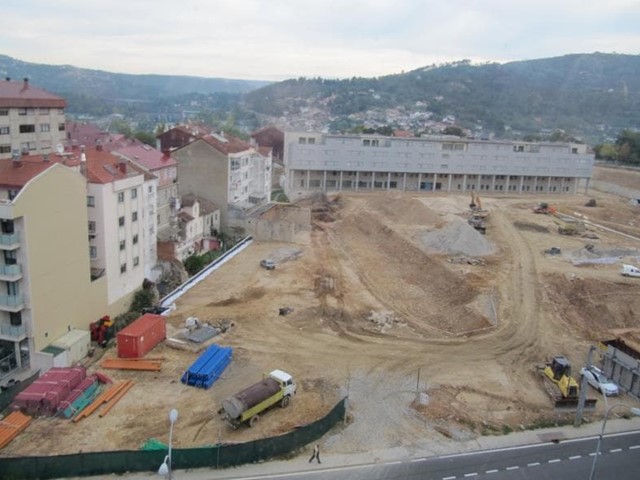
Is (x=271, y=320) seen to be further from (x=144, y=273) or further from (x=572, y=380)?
(x=572, y=380)

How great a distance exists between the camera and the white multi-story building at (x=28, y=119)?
54.9m

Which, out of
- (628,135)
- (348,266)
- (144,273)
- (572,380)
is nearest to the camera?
(572,380)

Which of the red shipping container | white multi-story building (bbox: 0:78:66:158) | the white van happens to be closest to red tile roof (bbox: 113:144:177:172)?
white multi-story building (bbox: 0:78:66:158)

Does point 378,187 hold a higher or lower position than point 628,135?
lower

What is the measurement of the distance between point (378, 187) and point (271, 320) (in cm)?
5644

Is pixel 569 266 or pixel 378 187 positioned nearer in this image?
pixel 569 266

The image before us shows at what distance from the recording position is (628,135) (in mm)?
122625

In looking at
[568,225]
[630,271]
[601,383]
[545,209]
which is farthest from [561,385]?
[545,209]

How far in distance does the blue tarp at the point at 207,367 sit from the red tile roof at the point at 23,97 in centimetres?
3771

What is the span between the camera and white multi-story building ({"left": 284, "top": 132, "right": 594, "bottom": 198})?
86312mm

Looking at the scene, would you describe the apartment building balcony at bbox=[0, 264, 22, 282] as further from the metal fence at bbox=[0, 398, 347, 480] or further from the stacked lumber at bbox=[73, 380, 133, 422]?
the metal fence at bbox=[0, 398, 347, 480]

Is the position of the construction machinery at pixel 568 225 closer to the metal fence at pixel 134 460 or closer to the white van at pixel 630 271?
the white van at pixel 630 271

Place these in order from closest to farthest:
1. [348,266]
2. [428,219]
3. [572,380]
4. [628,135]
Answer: [572,380], [348,266], [428,219], [628,135]

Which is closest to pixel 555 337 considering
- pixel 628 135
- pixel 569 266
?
pixel 569 266
